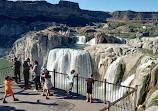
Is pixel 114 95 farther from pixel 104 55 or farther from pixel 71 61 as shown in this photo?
pixel 71 61

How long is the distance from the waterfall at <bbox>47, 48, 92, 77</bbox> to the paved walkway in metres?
15.2

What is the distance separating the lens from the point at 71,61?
2508 centimetres

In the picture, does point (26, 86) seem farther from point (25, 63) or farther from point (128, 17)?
point (128, 17)

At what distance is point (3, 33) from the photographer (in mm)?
87312

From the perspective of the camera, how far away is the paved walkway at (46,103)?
296 inches

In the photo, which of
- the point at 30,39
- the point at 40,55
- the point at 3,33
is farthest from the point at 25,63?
the point at 3,33

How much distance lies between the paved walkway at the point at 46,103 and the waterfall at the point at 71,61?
1520cm

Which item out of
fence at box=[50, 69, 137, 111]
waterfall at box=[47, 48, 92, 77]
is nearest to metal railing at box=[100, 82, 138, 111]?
fence at box=[50, 69, 137, 111]

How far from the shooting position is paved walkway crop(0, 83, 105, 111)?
7.51m

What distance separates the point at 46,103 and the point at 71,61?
1714 centimetres

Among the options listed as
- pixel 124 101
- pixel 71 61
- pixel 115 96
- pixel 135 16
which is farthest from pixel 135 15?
pixel 115 96

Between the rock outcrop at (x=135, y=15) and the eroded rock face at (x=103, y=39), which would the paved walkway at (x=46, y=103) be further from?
the rock outcrop at (x=135, y=15)

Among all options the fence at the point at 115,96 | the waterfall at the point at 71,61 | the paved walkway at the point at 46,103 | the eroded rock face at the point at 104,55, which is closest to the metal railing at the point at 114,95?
the fence at the point at 115,96

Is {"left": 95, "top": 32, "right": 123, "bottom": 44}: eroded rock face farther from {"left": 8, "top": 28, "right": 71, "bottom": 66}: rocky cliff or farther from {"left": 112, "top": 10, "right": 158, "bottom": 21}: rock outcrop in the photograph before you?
{"left": 112, "top": 10, "right": 158, "bottom": 21}: rock outcrop
